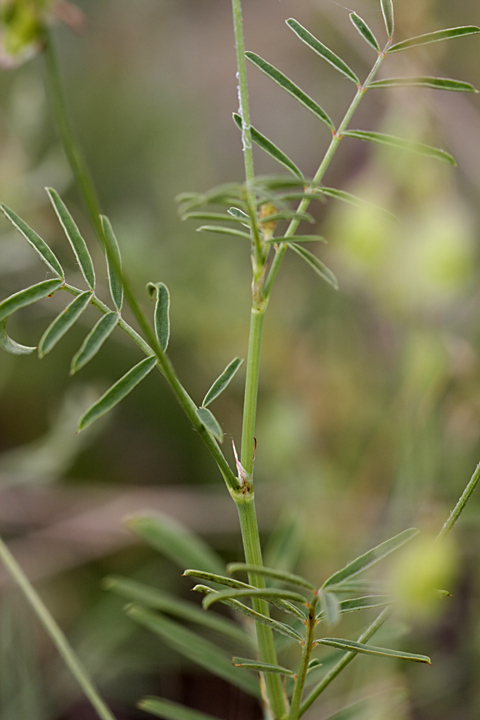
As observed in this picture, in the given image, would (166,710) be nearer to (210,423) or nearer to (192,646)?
(192,646)

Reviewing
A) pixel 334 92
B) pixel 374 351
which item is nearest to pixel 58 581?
pixel 374 351

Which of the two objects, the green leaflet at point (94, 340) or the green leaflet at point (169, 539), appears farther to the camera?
the green leaflet at point (169, 539)

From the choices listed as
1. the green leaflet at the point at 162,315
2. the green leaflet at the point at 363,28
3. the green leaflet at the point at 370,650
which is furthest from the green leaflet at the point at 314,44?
the green leaflet at the point at 370,650

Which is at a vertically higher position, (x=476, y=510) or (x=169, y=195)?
(x=169, y=195)

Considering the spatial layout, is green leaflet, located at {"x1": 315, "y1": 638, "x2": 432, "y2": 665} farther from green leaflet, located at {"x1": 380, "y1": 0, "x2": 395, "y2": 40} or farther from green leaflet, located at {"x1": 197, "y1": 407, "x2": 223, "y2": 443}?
green leaflet, located at {"x1": 380, "y1": 0, "x2": 395, "y2": 40}

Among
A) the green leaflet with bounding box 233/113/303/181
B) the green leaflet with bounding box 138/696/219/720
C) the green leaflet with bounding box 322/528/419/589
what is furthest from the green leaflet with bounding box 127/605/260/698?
the green leaflet with bounding box 233/113/303/181

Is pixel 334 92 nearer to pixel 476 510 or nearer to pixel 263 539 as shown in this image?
pixel 263 539

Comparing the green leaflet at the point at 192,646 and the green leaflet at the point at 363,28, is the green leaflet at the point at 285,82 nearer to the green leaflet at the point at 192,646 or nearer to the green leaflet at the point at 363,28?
the green leaflet at the point at 363,28
